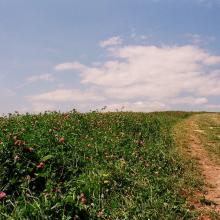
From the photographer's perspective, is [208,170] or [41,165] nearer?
[41,165]

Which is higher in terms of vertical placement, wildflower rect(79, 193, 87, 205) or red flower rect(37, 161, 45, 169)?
red flower rect(37, 161, 45, 169)

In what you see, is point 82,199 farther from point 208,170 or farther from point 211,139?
point 211,139

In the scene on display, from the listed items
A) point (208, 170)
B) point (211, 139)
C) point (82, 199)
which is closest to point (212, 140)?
point (211, 139)

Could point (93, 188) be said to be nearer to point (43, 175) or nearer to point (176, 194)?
point (43, 175)

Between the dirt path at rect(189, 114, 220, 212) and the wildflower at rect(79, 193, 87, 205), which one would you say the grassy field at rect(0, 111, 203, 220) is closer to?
the wildflower at rect(79, 193, 87, 205)

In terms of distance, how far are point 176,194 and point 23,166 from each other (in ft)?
12.2

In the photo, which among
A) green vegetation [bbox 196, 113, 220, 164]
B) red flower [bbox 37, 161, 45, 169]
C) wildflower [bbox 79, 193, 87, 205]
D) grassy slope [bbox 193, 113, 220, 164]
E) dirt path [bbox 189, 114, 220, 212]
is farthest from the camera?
green vegetation [bbox 196, 113, 220, 164]

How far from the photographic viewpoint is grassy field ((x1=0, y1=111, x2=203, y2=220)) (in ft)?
26.9

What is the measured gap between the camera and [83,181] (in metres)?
9.74

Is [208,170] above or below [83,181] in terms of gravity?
below

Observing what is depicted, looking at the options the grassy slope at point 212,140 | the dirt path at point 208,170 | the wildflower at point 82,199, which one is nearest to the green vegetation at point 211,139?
the grassy slope at point 212,140

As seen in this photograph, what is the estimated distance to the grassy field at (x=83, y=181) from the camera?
8.19 m

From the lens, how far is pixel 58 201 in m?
8.09

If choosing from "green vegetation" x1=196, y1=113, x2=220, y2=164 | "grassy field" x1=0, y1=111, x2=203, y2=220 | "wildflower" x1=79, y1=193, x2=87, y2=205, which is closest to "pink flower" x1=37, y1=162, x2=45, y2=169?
"grassy field" x1=0, y1=111, x2=203, y2=220
